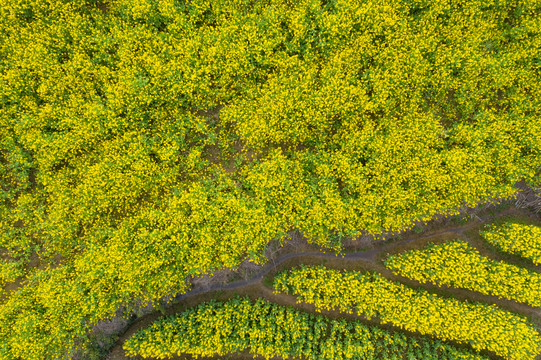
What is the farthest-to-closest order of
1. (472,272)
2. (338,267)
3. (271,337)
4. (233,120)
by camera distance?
(338,267)
(271,337)
(472,272)
(233,120)

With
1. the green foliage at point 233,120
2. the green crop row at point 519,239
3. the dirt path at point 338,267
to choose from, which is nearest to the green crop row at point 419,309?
the dirt path at point 338,267

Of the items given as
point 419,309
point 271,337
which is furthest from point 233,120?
point 419,309

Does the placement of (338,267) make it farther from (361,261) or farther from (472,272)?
(472,272)

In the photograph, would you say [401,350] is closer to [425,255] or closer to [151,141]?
[425,255]

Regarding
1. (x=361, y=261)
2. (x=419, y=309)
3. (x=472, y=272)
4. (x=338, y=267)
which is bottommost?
(x=419, y=309)

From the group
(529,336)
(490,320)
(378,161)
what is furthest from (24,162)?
(529,336)
